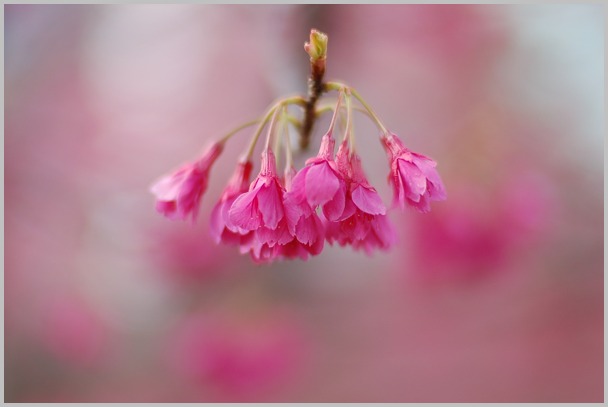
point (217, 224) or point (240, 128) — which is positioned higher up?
point (240, 128)

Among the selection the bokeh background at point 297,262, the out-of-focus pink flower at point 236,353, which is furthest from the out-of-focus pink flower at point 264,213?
the out-of-focus pink flower at point 236,353

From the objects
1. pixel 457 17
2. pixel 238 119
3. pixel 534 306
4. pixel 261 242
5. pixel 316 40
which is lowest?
pixel 261 242

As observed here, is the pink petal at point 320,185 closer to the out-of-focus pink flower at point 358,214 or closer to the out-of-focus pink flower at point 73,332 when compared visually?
the out-of-focus pink flower at point 358,214

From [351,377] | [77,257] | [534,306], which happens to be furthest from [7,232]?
[534,306]

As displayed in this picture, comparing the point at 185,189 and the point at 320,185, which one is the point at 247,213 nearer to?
the point at 320,185

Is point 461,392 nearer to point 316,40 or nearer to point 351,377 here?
point 351,377

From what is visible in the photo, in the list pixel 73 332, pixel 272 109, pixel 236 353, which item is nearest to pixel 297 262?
pixel 236 353

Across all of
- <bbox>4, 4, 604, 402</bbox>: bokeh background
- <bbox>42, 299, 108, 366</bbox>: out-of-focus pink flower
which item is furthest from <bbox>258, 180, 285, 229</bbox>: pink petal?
<bbox>42, 299, 108, 366</bbox>: out-of-focus pink flower
